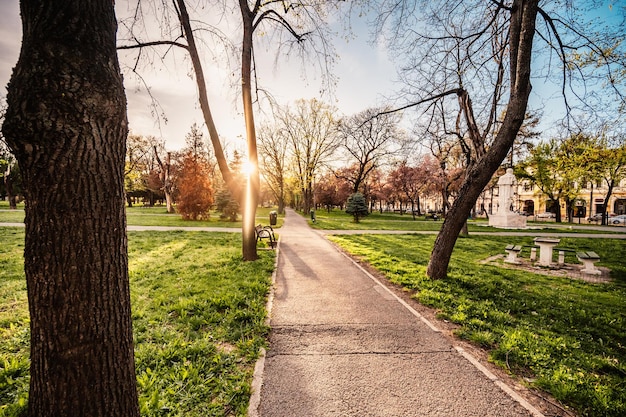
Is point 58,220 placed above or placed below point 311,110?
below

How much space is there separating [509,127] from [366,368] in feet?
19.0

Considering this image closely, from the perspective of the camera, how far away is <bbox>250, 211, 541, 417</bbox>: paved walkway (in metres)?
2.67

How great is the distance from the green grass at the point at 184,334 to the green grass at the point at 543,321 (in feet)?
11.2

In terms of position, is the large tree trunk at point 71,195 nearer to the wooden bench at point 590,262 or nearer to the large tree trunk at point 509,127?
the large tree trunk at point 509,127

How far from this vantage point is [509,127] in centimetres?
577

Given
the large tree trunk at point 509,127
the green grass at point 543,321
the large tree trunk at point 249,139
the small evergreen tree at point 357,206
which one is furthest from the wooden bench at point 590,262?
the small evergreen tree at point 357,206

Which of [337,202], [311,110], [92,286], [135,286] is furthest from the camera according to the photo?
→ [337,202]

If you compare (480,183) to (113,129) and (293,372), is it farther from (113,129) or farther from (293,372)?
(113,129)

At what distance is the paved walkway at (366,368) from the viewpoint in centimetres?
267

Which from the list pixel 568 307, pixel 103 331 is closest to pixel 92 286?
pixel 103 331

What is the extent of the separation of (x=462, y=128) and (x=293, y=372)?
15579mm

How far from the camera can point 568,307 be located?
542 centimetres

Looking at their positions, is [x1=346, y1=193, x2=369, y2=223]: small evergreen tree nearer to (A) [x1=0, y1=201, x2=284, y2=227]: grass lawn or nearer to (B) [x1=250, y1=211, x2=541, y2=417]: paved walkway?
(A) [x1=0, y1=201, x2=284, y2=227]: grass lawn

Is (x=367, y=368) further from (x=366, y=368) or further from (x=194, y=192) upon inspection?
(x=194, y=192)
